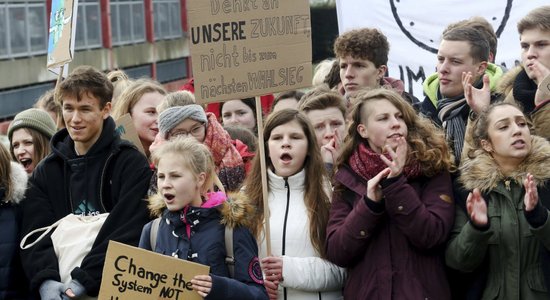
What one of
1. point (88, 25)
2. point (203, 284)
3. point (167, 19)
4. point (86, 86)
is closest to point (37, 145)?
point (86, 86)

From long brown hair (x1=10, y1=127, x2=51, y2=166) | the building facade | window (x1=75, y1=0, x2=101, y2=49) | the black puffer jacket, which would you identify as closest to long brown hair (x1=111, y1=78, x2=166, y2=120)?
long brown hair (x1=10, y1=127, x2=51, y2=166)

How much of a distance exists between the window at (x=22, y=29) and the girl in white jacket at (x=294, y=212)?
770 inches

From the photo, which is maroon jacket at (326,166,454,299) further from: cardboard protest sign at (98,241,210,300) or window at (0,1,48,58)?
window at (0,1,48,58)

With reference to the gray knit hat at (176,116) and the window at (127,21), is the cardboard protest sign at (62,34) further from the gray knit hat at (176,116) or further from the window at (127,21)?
the window at (127,21)

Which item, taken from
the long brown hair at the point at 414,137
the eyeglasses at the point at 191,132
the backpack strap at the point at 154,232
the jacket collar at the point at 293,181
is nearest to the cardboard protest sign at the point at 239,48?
the long brown hair at the point at 414,137

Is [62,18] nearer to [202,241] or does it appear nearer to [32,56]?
[202,241]

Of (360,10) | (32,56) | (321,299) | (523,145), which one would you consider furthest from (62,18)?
(32,56)

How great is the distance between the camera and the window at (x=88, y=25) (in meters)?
30.3

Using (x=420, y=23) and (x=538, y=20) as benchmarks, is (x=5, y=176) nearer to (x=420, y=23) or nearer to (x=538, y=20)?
(x=538, y=20)

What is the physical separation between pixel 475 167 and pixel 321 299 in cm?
104

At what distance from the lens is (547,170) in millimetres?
5609

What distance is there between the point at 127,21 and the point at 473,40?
96.8 feet

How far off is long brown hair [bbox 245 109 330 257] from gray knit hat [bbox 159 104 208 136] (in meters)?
0.45

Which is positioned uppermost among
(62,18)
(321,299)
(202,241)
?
(62,18)
